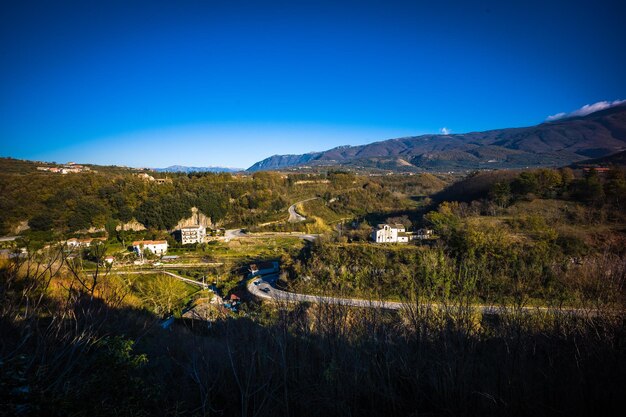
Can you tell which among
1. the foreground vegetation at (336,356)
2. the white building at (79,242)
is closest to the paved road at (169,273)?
the white building at (79,242)

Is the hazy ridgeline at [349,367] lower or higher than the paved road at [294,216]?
higher

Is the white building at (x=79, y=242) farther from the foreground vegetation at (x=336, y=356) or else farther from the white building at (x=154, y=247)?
the white building at (x=154, y=247)

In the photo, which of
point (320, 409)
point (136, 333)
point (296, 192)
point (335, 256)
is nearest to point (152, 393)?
point (320, 409)

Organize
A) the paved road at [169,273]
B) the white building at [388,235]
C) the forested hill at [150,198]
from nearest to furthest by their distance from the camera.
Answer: the paved road at [169,273] < the white building at [388,235] < the forested hill at [150,198]

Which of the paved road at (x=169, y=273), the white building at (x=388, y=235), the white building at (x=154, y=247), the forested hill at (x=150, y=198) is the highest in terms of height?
the forested hill at (x=150, y=198)

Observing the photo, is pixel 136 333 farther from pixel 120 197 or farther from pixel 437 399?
pixel 120 197

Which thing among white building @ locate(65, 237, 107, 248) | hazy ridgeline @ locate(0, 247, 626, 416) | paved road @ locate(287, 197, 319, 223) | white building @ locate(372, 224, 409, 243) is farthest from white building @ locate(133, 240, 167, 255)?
hazy ridgeline @ locate(0, 247, 626, 416)

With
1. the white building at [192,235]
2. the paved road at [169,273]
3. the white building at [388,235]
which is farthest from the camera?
the white building at [192,235]

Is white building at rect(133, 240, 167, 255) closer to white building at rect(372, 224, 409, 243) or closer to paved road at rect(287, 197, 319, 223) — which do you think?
paved road at rect(287, 197, 319, 223)

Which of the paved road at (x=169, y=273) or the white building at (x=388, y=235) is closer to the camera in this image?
the paved road at (x=169, y=273)
